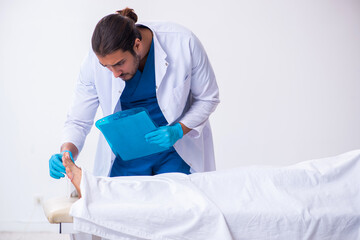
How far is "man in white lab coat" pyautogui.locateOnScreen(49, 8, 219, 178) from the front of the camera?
1.57m

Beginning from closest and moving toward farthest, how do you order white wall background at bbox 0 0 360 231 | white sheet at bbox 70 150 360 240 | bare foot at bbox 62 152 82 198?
1. white sheet at bbox 70 150 360 240
2. bare foot at bbox 62 152 82 198
3. white wall background at bbox 0 0 360 231

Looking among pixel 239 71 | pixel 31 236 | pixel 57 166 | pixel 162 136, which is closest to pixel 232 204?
pixel 162 136

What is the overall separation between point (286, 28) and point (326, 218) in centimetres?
173

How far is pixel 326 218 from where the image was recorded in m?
1.24

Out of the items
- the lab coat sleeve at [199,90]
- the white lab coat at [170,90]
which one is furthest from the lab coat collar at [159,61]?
the lab coat sleeve at [199,90]

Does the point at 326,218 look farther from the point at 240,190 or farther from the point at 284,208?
the point at 240,190

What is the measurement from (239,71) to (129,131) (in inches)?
55.0

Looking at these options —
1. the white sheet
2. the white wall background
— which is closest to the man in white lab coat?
the white sheet

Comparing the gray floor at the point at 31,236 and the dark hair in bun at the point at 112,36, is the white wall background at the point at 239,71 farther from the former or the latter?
the dark hair in bun at the point at 112,36

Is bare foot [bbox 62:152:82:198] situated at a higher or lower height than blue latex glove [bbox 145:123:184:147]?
lower

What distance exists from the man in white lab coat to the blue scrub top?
0.06 feet

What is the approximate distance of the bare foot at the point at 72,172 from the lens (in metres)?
1.33

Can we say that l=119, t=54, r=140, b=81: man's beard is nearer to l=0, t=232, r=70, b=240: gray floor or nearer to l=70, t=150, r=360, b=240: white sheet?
l=70, t=150, r=360, b=240: white sheet

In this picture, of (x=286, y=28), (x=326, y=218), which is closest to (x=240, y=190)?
(x=326, y=218)
